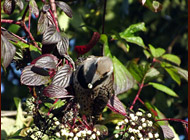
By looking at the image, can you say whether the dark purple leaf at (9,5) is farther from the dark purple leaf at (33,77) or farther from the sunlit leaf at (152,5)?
the sunlit leaf at (152,5)

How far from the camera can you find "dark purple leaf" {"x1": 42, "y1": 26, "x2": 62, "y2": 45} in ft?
3.32

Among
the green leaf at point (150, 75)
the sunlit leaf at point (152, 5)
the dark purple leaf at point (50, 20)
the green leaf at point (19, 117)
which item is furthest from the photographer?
the green leaf at point (19, 117)

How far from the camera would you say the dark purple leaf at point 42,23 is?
108cm

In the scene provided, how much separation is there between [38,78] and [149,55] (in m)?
0.84

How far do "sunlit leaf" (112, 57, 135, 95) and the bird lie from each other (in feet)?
0.67

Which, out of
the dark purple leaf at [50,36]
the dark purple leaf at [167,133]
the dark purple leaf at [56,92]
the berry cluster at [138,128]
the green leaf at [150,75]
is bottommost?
the dark purple leaf at [167,133]

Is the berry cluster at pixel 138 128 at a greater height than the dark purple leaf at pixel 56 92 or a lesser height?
lesser

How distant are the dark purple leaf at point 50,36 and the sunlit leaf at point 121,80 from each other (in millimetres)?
296

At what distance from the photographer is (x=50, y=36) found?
3.34ft

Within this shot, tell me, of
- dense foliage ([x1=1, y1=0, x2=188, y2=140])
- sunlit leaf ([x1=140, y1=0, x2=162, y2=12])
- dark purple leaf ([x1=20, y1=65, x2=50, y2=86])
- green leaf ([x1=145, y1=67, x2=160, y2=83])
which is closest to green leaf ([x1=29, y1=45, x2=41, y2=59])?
dense foliage ([x1=1, y1=0, x2=188, y2=140])

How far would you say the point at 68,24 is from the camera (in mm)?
2164

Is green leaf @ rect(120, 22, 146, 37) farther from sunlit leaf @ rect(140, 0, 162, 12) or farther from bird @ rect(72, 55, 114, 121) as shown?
bird @ rect(72, 55, 114, 121)

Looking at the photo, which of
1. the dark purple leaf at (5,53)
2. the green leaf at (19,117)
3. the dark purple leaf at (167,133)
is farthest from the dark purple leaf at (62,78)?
the green leaf at (19,117)

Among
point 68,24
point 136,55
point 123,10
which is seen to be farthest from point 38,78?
point 123,10
